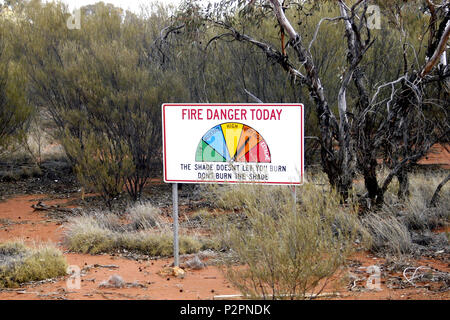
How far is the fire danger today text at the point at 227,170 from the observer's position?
6.71 metres

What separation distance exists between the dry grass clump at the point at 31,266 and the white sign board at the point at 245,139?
2028mm

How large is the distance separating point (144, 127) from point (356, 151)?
6143mm

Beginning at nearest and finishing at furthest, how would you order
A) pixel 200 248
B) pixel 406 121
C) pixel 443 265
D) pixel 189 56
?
pixel 443 265
pixel 200 248
pixel 406 121
pixel 189 56

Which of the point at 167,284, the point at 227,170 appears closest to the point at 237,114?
the point at 227,170

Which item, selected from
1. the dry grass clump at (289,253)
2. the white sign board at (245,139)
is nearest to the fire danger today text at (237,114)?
the white sign board at (245,139)

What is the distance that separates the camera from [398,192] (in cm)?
1076

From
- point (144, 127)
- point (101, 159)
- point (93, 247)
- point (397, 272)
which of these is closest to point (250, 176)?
point (397, 272)

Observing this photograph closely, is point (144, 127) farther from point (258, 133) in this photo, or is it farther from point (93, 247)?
point (258, 133)

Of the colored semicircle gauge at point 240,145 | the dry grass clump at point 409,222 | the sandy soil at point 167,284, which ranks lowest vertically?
the sandy soil at point 167,284

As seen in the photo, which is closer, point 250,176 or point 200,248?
point 250,176

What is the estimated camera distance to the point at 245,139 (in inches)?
276

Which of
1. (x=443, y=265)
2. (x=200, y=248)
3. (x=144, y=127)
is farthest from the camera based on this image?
(x=144, y=127)

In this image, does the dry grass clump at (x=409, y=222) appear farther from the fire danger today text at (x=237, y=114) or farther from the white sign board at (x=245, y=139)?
the fire danger today text at (x=237, y=114)

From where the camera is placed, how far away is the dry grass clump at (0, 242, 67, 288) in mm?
6598
